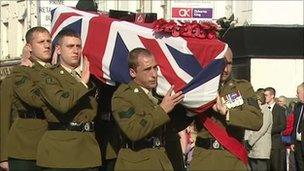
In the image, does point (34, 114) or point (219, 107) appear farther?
point (34, 114)

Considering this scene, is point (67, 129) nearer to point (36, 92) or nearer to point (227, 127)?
point (36, 92)

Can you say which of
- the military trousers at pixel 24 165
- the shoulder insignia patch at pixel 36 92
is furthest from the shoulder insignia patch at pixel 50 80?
the military trousers at pixel 24 165

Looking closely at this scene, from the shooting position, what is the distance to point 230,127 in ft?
19.1

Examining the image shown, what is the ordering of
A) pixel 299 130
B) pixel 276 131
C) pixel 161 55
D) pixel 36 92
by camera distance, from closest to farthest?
pixel 161 55, pixel 36 92, pixel 299 130, pixel 276 131

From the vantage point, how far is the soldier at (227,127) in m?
5.69

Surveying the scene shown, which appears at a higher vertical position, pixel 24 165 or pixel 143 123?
pixel 143 123

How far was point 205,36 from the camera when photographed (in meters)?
6.06

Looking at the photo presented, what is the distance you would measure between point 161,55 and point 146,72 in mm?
445

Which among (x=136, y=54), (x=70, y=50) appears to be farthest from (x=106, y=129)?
(x=136, y=54)

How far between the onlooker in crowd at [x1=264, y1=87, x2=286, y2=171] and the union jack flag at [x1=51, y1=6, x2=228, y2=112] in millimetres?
6322

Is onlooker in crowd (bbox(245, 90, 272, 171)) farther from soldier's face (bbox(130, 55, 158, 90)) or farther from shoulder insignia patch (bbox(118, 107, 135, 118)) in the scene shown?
shoulder insignia patch (bbox(118, 107, 135, 118))

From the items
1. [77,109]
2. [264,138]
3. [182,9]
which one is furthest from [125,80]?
[182,9]

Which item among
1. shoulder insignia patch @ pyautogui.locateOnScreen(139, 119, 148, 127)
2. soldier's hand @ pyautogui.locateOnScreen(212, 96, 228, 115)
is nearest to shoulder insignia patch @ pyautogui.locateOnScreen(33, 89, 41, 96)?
shoulder insignia patch @ pyautogui.locateOnScreen(139, 119, 148, 127)

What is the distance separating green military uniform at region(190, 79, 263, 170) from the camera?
→ 566 cm
